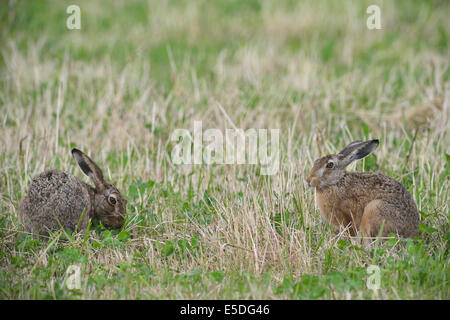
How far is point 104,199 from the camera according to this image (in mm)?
5516

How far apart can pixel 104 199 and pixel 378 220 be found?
2375 millimetres

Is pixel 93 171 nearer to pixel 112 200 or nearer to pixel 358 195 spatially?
pixel 112 200

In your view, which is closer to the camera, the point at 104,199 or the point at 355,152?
the point at 355,152

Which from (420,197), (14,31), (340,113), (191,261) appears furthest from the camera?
(14,31)

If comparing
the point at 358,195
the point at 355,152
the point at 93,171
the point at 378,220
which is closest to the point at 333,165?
the point at 355,152

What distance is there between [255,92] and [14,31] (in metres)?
5.19

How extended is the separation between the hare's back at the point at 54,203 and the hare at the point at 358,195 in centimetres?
198

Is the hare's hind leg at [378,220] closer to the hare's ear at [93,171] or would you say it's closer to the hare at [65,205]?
the hare at [65,205]

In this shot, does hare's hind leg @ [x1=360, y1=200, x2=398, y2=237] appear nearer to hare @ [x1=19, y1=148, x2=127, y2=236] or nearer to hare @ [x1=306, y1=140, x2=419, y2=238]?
hare @ [x1=306, y1=140, x2=419, y2=238]

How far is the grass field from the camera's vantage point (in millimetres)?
4473

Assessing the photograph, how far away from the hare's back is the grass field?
0.17 m
